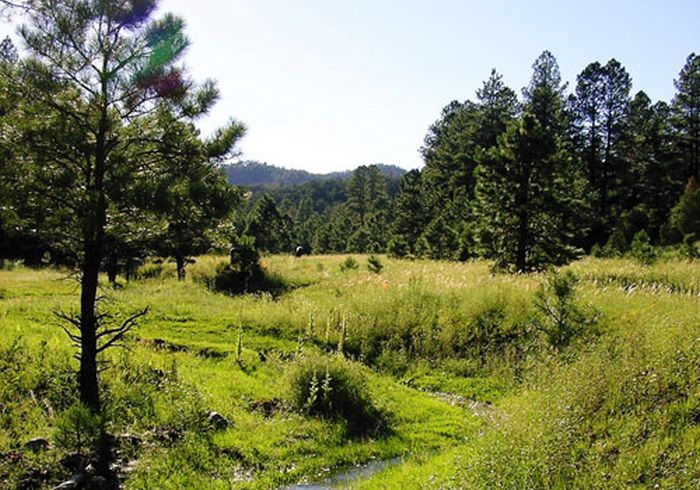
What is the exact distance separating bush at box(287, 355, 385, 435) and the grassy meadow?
49 mm

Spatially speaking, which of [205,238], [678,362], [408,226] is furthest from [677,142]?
[205,238]

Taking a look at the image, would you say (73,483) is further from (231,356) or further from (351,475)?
(231,356)

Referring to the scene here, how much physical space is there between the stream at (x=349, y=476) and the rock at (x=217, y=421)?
1708 mm

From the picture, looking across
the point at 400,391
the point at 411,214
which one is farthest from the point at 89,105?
the point at 411,214

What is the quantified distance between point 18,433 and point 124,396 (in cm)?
150

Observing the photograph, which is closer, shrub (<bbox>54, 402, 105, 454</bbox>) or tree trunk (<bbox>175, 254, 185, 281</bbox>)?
shrub (<bbox>54, 402, 105, 454</bbox>)

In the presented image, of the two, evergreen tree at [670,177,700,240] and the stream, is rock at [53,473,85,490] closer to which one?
the stream

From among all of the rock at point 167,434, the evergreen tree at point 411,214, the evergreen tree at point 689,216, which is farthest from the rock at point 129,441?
the evergreen tree at point 411,214

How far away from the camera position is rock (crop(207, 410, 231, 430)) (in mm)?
7699

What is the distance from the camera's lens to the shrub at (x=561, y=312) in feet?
33.7

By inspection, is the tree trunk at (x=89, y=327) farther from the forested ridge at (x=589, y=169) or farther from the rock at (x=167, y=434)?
the forested ridge at (x=589, y=169)

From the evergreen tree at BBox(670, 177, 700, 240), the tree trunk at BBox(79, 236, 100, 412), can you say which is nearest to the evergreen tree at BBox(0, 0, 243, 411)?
the tree trunk at BBox(79, 236, 100, 412)

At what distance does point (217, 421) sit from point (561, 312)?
22.0 ft

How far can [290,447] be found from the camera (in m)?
7.36
